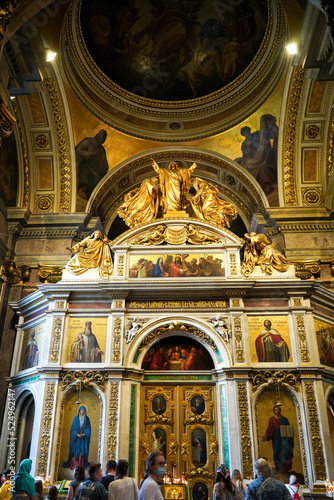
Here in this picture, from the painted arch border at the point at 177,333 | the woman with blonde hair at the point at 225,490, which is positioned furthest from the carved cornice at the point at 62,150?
the woman with blonde hair at the point at 225,490

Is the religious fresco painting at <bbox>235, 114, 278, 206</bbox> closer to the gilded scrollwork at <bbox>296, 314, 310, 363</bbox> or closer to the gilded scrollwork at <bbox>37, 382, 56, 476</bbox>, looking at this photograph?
the gilded scrollwork at <bbox>296, 314, 310, 363</bbox>

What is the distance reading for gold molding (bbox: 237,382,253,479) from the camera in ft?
33.3

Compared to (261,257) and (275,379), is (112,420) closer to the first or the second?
(275,379)

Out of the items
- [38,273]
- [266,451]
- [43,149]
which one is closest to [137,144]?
[43,149]

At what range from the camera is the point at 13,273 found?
14555 mm

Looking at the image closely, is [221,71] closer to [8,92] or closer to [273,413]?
[8,92]

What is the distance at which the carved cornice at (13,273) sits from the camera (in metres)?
14.5

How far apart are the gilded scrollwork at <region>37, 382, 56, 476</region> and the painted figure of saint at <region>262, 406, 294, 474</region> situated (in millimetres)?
5163

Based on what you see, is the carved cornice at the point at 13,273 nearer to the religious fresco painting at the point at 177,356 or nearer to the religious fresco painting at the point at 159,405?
the religious fresco painting at the point at 177,356

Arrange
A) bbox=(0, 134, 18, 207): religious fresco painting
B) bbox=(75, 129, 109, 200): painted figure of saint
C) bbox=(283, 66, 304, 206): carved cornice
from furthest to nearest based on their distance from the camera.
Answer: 1. bbox=(75, 129, 109, 200): painted figure of saint
2. bbox=(283, 66, 304, 206): carved cornice
3. bbox=(0, 134, 18, 207): religious fresco painting

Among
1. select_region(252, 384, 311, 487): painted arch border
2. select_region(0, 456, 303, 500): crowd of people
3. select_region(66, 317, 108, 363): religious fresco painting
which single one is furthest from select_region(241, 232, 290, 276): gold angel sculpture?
select_region(0, 456, 303, 500): crowd of people

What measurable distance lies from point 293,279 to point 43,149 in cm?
1003

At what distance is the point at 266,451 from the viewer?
1038 centimetres

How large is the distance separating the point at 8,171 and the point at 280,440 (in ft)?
39.1
